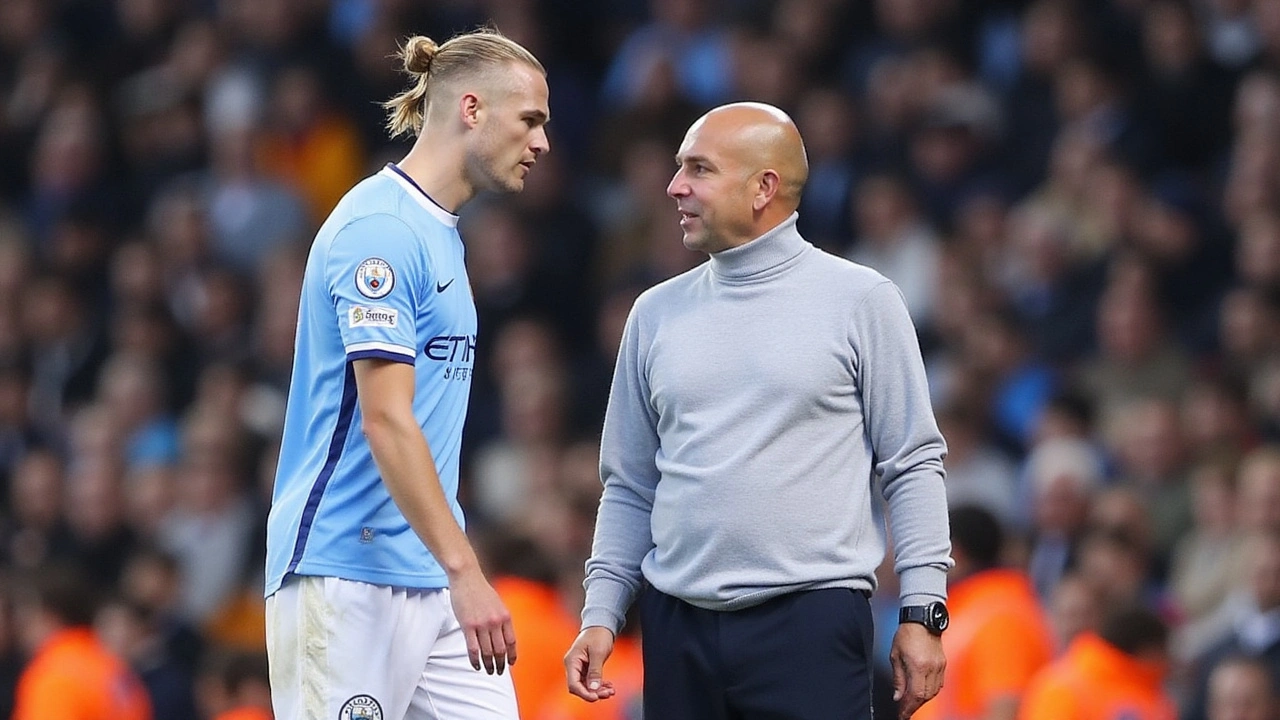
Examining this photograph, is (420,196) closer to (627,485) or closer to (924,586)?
(627,485)

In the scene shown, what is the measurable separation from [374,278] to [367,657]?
796 mm

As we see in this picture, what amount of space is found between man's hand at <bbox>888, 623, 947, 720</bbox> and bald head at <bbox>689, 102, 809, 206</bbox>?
964mm

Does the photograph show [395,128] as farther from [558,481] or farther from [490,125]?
[558,481]

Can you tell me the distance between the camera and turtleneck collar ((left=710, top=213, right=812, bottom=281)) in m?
4.70

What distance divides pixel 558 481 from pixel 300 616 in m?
5.44

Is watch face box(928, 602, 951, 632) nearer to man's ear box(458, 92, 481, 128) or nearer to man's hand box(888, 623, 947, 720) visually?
man's hand box(888, 623, 947, 720)

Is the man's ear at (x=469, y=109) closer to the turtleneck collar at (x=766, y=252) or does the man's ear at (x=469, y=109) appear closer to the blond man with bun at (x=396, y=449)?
the blond man with bun at (x=396, y=449)

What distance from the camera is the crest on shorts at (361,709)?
178 inches

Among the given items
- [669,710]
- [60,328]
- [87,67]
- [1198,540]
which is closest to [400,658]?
[669,710]

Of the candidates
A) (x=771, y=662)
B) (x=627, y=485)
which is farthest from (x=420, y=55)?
(x=771, y=662)

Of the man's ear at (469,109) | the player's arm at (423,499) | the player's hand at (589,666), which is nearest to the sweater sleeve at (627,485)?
the player's hand at (589,666)

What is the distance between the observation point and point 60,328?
12328mm

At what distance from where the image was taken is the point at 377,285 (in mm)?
4508

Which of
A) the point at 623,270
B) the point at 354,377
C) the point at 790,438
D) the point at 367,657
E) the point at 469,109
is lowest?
the point at 367,657
